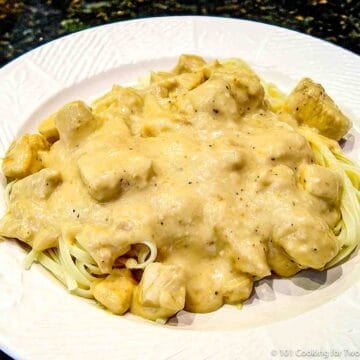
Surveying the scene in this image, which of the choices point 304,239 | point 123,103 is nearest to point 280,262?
point 304,239

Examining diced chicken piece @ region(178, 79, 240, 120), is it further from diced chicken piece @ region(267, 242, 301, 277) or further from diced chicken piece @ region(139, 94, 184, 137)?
diced chicken piece @ region(267, 242, 301, 277)

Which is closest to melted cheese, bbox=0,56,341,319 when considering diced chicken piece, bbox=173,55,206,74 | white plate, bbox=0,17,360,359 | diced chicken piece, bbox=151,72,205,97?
white plate, bbox=0,17,360,359

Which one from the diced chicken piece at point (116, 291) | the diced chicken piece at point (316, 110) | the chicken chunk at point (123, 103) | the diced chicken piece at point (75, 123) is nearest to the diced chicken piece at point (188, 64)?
the chicken chunk at point (123, 103)

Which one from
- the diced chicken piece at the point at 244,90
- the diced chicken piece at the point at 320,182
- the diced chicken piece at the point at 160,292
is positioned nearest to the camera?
the diced chicken piece at the point at 160,292

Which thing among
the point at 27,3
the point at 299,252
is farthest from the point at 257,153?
the point at 27,3

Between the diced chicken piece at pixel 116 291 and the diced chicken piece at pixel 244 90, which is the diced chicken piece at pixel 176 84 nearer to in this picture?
the diced chicken piece at pixel 244 90
